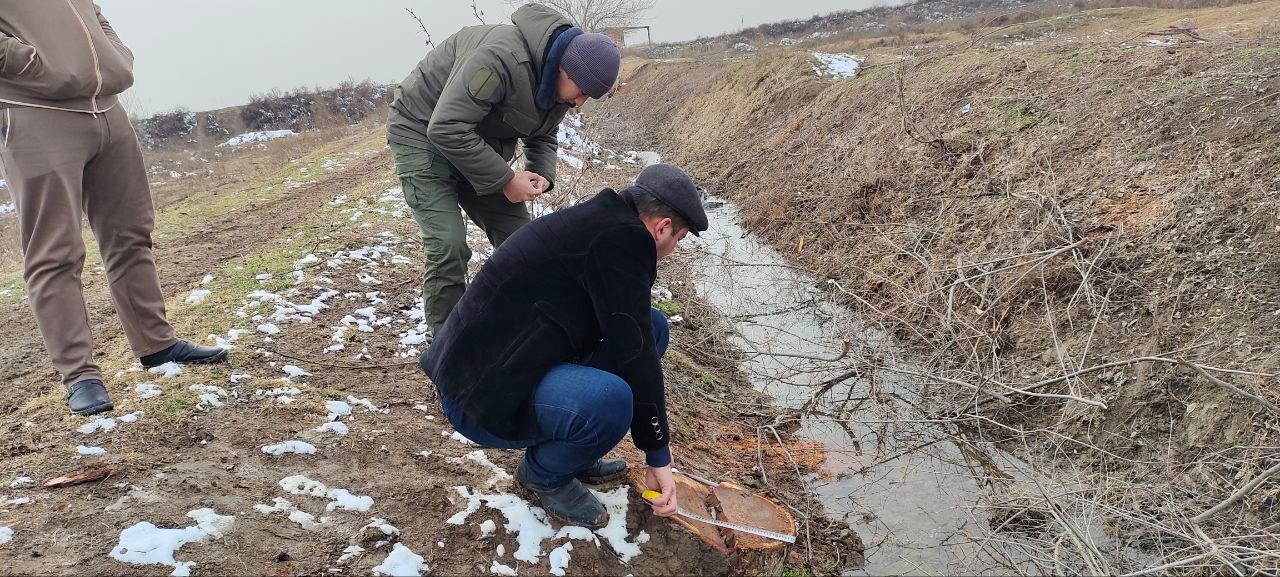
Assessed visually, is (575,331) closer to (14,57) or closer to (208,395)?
(208,395)

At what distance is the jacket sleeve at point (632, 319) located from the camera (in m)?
1.91

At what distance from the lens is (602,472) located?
2.64 metres

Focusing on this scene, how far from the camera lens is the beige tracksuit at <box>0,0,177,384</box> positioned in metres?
2.48

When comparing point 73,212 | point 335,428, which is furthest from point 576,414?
point 73,212

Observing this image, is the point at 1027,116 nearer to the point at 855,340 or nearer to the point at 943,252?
the point at 943,252

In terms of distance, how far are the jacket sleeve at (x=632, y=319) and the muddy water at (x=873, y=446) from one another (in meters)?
1.23

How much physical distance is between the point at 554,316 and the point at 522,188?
1.12 metres

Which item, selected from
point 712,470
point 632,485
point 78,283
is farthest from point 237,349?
point 712,470

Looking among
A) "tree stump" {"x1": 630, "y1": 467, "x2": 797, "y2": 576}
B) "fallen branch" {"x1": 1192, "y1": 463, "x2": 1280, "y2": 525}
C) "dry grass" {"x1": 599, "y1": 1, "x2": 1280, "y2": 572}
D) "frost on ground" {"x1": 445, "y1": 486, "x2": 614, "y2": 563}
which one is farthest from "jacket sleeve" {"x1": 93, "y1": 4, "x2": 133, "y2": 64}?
"fallen branch" {"x1": 1192, "y1": 463, "x2": 1280, "y2": 525}

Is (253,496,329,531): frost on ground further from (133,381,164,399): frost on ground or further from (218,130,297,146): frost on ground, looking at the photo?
(218,130,297,146): frost on ground

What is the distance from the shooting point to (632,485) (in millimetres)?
2639

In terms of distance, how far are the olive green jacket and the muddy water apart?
2087mm

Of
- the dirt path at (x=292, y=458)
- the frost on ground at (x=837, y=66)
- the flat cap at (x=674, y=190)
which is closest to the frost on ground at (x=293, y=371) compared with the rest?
the dirt path at (x=292, y=458)

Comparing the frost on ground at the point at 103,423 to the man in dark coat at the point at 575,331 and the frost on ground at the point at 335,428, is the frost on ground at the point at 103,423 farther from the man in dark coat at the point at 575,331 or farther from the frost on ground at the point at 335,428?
the man in dark coat at the point at 575,331
